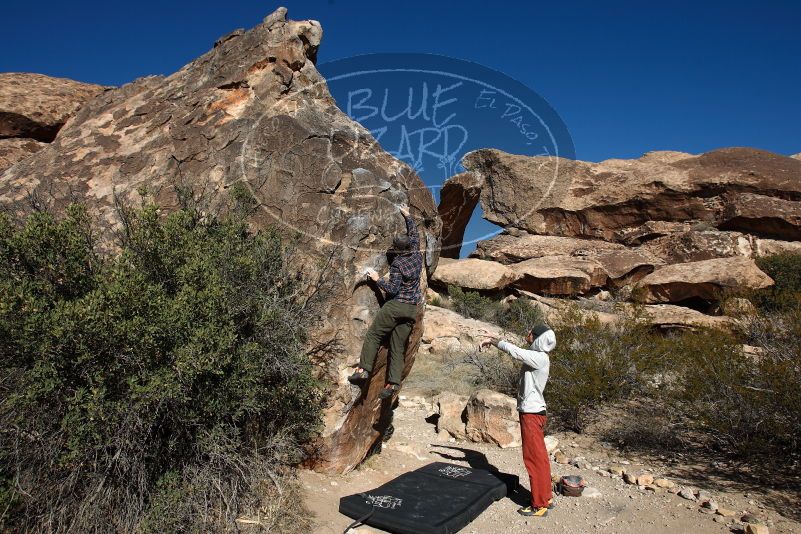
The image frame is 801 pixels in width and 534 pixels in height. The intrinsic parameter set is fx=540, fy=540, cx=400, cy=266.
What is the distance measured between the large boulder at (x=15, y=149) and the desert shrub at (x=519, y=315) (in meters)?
10.8

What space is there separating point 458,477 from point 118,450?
3.19m

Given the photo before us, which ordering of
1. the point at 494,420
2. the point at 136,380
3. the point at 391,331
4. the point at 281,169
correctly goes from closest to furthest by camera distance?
the point at 136,380, the point at 391,331, the point at 281,169, the point at 494,420

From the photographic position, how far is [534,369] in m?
4.89

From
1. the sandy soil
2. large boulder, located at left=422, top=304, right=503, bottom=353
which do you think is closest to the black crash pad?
the sandy soil

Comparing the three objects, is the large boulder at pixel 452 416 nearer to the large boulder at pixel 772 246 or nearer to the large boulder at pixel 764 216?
the large boulder at pixel 772 246

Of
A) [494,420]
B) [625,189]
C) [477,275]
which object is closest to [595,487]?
[494,420]

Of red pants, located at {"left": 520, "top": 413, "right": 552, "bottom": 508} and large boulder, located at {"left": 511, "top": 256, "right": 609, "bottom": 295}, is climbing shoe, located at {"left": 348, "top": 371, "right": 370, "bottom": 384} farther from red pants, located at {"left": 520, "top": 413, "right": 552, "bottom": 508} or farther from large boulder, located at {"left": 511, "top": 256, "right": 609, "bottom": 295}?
large boulder, located at {"left": 511, "top": 256, "right": 609, "bottom": 295}

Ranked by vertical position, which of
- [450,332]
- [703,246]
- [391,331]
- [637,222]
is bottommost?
[450,332]

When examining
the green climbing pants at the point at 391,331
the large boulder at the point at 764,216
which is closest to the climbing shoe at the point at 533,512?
the green climbing pants at the point at 391,331

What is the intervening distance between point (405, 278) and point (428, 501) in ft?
6.78

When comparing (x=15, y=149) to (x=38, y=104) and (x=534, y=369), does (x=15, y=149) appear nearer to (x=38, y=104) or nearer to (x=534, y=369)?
(x=38, y=104)

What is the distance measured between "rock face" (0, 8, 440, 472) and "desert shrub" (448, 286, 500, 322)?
933 cm

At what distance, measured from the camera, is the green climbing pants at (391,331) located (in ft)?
17.3

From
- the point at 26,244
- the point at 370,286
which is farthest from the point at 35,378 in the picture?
the point at 370,286
